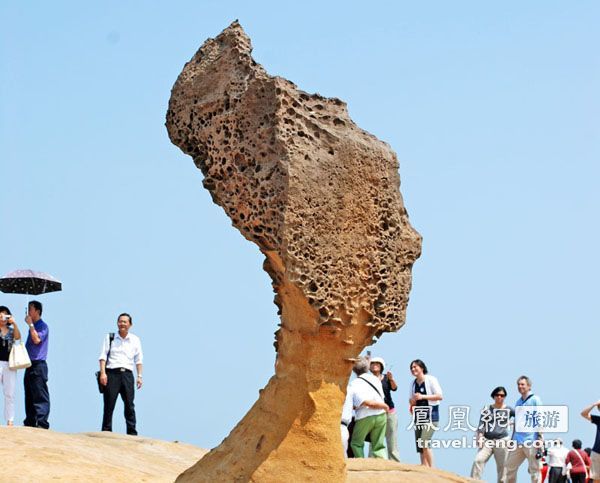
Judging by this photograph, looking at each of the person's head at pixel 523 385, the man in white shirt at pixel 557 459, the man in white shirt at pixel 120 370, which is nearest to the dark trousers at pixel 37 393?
the man in white shirt at pixel 120 370

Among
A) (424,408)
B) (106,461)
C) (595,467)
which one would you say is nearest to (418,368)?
(424,408)

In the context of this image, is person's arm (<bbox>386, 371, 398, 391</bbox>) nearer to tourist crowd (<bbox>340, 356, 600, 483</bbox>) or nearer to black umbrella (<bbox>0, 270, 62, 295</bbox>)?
tourist crowd (<bbox>340, 356, 600, 483</bbox>)

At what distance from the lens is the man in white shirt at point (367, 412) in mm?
12016

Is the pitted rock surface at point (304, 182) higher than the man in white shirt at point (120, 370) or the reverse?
higher

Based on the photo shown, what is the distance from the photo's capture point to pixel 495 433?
12.7 metres

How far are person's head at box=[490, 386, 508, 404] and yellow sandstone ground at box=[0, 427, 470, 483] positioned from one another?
1.58 metres

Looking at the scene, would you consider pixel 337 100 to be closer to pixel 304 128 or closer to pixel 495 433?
pixel 304 128

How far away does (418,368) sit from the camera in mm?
12789

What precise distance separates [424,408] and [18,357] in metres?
4.09

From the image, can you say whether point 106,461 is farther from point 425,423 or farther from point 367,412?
Result: point 425,423

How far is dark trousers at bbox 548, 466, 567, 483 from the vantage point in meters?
13.7

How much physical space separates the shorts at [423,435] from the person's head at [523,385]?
923 mm

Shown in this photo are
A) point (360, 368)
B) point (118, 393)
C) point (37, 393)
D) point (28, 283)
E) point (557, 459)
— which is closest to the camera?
point (360, 368)

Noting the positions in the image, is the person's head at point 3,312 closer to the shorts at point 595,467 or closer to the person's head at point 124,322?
the person's head at point 124,322
